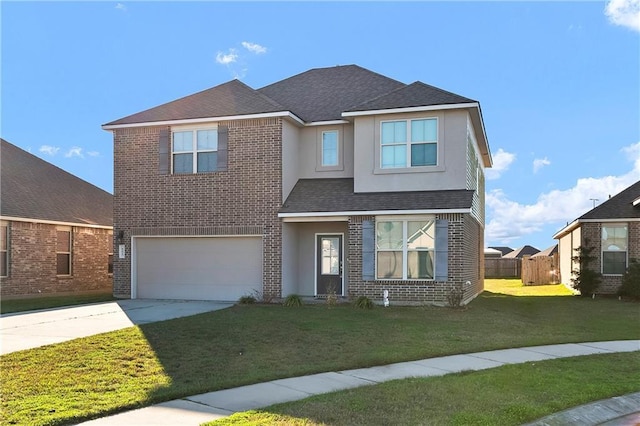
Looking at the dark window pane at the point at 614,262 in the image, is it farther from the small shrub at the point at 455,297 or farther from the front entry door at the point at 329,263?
the front entry door at the point at 329,263

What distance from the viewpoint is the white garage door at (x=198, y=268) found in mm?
18125

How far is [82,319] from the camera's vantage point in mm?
12938

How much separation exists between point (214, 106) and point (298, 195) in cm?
406

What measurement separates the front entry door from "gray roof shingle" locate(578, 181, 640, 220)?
1117cm

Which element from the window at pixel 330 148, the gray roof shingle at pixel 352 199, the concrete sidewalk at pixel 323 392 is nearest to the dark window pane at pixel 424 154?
the gray roof shingle at pixel 352 199

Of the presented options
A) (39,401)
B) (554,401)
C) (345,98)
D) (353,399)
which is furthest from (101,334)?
(345,98)

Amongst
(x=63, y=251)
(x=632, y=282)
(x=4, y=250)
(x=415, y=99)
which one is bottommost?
(x=632, y=282)

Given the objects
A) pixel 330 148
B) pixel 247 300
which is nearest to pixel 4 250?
pixel 247 300

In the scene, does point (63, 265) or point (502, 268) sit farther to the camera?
point (502, 268)

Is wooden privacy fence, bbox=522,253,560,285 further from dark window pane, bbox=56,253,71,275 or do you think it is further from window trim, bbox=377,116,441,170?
dark window pane, bbox=56,253,71,275

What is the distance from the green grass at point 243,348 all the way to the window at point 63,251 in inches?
380

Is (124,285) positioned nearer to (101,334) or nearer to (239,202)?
(239,202)

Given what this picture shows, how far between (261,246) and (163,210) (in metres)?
3.57

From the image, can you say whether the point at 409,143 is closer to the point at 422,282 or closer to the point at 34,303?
the point at 422,282
